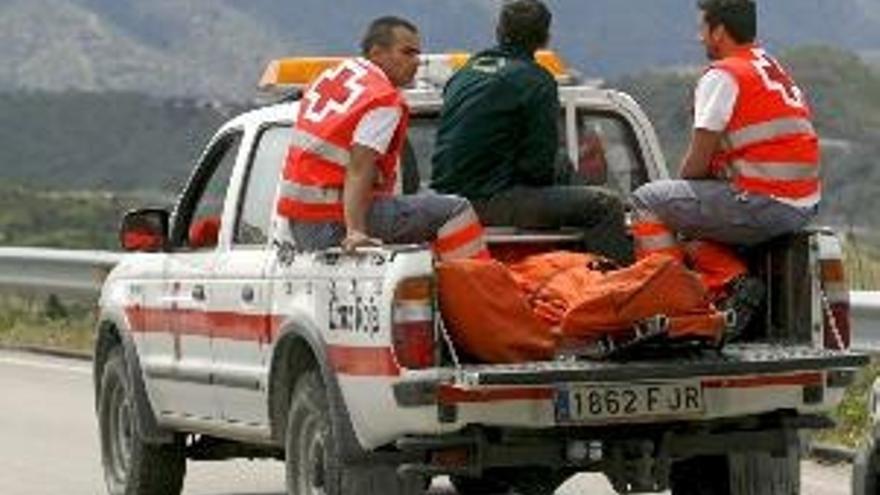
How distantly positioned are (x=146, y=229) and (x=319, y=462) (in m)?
2.41

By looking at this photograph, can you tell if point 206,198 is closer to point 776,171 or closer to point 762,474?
point 776,171

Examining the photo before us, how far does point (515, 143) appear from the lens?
410 inches

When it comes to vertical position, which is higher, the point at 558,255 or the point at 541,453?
the point at 558,255

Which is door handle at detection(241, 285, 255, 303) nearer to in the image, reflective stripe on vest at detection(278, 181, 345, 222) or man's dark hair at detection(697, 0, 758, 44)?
reflective stripe on vest at detection(278, 181, 345, 222)

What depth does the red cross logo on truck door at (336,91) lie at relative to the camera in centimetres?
995

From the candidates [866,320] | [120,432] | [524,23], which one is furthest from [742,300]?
[866,320]

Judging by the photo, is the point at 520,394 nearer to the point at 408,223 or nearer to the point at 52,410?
the point at 408,223

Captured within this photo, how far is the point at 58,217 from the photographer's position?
3184 inches

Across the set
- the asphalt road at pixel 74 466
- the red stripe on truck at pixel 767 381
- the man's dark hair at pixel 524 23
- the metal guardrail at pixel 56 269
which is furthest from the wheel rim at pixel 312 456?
the metal guardrail at pixel 56 269

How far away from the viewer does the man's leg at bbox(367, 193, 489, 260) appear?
9930 millimetres

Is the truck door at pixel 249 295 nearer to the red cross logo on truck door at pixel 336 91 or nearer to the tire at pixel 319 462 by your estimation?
the tire at pixel 319 462

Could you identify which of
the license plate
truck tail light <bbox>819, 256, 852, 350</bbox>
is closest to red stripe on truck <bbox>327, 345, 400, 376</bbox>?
the license plate

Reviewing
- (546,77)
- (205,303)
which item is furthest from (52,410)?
(546,77)

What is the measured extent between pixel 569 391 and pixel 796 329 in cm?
119
